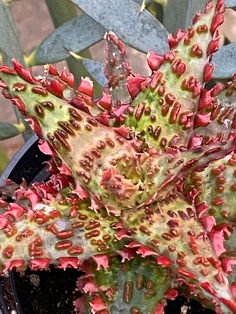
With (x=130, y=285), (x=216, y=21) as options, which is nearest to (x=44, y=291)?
(x=130, y=285)

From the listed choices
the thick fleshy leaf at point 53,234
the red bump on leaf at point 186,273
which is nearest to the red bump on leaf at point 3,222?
the thick fleshy leaf at point 53,234

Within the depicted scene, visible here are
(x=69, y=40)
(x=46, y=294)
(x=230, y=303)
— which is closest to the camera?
(x=230, y=303)

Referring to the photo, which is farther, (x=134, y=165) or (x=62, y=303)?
(x=62, y=303)

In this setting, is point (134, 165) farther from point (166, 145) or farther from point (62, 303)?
point (62, 303)

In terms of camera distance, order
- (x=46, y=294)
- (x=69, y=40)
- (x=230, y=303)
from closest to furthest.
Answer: (x=230, y=303) < (x=46, y=294) < (x=69, y=40)

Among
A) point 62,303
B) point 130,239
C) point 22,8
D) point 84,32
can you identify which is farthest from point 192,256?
point 22,8

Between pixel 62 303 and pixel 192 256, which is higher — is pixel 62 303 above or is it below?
below

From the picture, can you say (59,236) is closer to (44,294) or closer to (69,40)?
(44,294)
